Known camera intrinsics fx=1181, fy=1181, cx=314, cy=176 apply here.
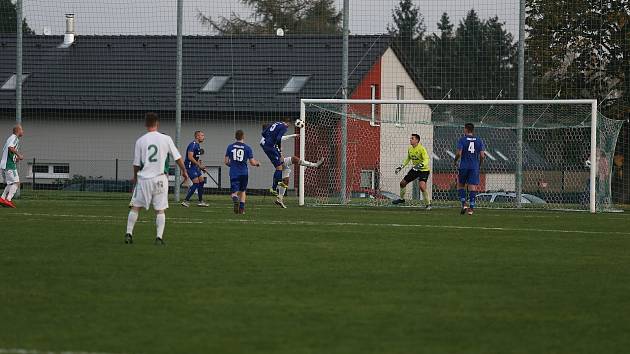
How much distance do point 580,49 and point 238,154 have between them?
14.4 metres

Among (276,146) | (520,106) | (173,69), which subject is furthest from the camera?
(173,69)

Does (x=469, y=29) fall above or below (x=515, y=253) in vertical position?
above

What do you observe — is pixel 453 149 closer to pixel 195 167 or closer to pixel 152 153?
pixel 195 167

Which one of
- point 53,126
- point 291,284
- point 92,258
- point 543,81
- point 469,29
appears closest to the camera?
point 291,284

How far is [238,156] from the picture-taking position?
25578mm

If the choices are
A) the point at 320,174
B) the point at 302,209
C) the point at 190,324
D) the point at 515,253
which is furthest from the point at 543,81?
the point at 190,324

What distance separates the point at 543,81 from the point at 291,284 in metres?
26.5

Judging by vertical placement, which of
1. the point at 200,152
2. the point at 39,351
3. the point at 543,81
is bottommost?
the point at 39,351

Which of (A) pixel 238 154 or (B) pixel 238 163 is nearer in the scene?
(A) pixel 238 154

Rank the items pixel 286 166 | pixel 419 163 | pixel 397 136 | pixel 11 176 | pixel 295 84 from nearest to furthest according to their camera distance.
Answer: pixel 11 176 < pixel 286 166 < pixel 419 163 < pixel 397 136 < pixel 295 84

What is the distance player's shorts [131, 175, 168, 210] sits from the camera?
1570 cm

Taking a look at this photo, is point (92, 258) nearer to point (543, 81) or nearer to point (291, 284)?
point (291, 284)

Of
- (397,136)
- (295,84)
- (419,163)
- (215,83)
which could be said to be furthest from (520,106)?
(215,83)

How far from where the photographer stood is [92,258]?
13.7 meters
